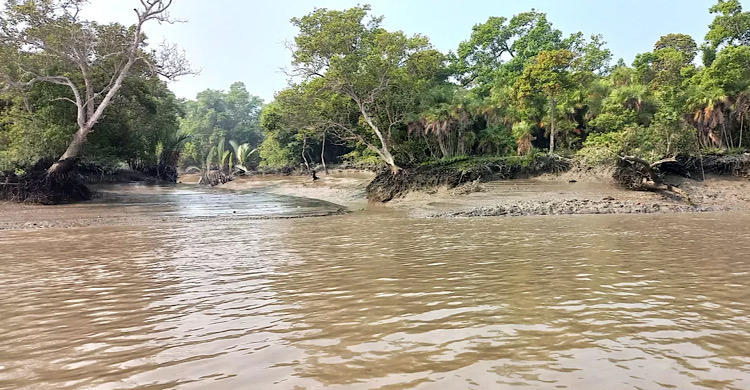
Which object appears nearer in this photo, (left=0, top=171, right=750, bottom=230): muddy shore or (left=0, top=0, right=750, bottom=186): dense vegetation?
(left=0, top=171, right=750, bottom=230): muddy shore

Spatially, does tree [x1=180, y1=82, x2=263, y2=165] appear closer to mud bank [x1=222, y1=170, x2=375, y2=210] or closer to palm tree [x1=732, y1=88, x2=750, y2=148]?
mud bank [x1=222, y1=170, x2=375, y2=210]

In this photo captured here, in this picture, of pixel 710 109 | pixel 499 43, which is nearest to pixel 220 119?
pixel 499 43

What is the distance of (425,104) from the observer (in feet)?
89.8

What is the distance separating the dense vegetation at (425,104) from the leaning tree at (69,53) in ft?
0.39

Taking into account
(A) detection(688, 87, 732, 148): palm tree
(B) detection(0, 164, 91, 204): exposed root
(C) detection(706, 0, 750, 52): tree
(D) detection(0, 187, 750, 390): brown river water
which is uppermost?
(C) detection(706, 0, 750, 52): tree

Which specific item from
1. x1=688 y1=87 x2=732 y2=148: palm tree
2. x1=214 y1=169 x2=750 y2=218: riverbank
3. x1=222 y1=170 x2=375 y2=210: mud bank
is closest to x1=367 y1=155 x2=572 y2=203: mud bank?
x1=214 y1=169 x2=750 y2=218: riverbank

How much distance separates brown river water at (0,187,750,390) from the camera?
2.88m

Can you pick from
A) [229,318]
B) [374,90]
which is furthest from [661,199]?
[229,318]

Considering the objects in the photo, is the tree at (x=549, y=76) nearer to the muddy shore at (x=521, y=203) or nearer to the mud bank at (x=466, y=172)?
the mud bank at (x=466, y=172)

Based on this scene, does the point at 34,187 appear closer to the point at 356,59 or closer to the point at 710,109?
the point at 356,59

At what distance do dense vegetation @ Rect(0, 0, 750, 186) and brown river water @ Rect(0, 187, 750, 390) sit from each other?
14825mm

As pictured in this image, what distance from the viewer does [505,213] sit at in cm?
1622

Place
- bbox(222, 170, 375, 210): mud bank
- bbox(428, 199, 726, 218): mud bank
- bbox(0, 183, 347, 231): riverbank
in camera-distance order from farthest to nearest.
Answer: bbox(222, 170, 375, 210): mud bank < bbox(428, 199, 726, 218): mud bank < bbox(0, 183, 347, 231): riverbank

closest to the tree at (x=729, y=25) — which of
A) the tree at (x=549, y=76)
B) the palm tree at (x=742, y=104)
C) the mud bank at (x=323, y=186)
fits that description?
the palm tree at (x=742, y=104)
